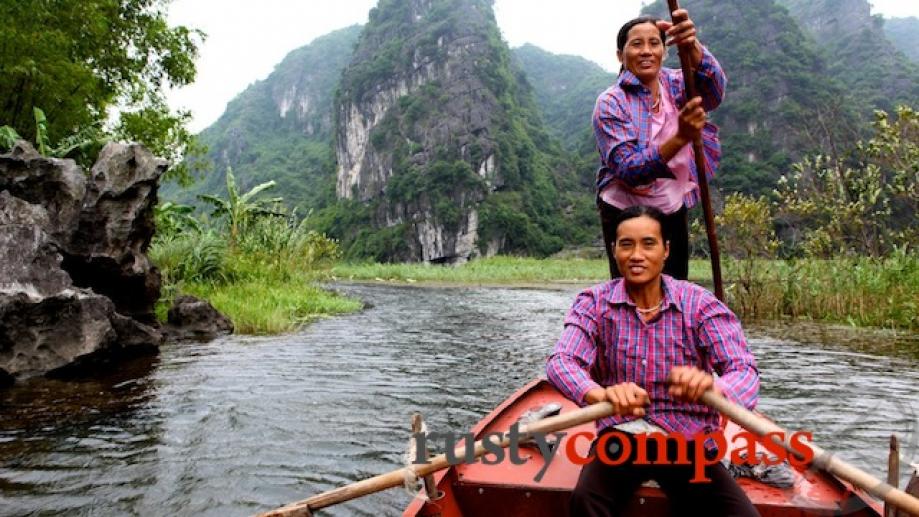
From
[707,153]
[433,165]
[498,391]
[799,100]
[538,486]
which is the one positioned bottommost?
[498,391]

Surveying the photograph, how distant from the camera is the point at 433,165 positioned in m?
59.0

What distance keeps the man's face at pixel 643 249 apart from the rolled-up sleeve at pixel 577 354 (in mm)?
184

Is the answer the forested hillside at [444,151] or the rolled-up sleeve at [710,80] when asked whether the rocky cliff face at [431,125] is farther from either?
the rolled-up sleeve at [710,80]

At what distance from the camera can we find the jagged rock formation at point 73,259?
17.4ft

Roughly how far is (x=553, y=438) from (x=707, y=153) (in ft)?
4.33

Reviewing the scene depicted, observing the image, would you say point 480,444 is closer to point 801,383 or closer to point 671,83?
point 671,83

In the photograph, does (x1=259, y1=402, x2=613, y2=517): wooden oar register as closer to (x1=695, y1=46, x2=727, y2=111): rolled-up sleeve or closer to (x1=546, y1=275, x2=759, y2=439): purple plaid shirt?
(x1=546, y1=275, x2=759, y2=439): purple plaid shirt

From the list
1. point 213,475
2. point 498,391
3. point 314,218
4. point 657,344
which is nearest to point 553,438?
point 657,344

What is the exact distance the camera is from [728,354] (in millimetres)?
1918

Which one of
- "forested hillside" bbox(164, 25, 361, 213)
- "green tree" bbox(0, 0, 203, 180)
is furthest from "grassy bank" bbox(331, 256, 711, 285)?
"forested hillside" bbox(164, 25, 361, 213)

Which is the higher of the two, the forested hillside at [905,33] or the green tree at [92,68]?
the forested hillside at [905,33]

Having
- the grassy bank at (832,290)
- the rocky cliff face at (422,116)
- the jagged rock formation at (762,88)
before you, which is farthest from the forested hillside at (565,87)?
the grassy bank at (832,290)

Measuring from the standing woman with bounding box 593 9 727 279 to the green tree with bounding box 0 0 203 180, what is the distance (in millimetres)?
9899

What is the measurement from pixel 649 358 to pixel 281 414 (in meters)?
3.15
